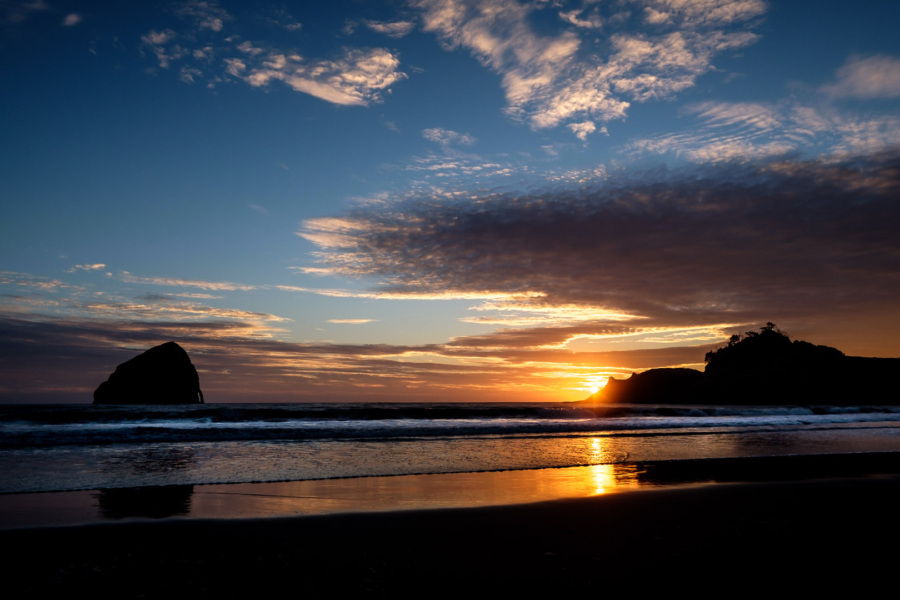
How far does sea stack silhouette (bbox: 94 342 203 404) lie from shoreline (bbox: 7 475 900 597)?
72141mm

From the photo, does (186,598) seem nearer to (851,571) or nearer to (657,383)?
(851,571)

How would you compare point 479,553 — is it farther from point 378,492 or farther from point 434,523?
point 378,492

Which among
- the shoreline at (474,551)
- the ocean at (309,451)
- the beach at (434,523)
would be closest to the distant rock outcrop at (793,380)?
the ocean at (309,451)

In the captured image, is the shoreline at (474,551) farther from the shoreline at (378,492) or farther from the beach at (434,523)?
the shoreline at (378,492)

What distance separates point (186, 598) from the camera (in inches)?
149

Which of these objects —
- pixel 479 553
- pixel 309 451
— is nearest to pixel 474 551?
pixel 479 553

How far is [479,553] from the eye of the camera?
4898 millimetres

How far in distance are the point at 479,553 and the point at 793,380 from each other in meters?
83.5

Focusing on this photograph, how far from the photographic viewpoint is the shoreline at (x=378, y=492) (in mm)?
6801

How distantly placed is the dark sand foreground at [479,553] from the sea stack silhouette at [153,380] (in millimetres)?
72083

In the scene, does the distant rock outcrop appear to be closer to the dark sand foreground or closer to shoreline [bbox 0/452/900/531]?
shoreline [bbox 0/452/900/531]

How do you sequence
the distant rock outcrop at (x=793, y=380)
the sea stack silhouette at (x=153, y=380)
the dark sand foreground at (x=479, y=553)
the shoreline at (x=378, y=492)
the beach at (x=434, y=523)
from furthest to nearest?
the distant rock outcrop at (x=793, y=380)
the sea stack silhouette at (x=153, y=380)
the shoreline at (x=378, y=492)
the beach at (x=434, y=523)
the dark sand foreground at (x=479, y=553)

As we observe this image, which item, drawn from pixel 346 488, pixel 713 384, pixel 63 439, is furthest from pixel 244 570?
pixel 713 384

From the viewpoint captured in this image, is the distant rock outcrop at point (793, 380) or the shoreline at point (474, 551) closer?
the shoreline at point (474, 551)
